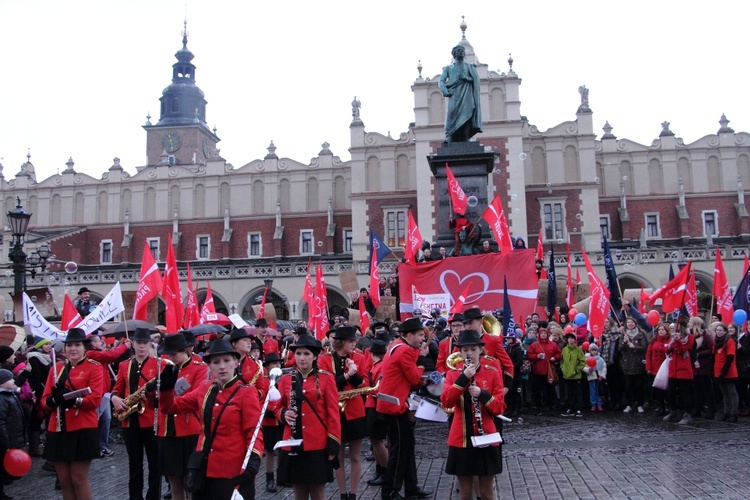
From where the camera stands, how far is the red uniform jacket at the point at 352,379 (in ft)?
24.6

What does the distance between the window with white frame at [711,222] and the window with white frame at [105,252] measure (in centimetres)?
4205

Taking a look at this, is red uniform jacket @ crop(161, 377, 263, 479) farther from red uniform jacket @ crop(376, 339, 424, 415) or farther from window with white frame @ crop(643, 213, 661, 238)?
window with white frame @ crop(643, 213, 661, 238)

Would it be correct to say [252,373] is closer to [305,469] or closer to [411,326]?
[411,326]

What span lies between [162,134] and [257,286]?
4454 cm

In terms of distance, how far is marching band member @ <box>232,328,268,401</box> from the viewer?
24.2 ft

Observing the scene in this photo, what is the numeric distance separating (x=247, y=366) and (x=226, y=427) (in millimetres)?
2983

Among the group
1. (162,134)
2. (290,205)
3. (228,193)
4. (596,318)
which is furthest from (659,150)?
(162,134)

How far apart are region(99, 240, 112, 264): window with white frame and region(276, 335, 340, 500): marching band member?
5050 cm

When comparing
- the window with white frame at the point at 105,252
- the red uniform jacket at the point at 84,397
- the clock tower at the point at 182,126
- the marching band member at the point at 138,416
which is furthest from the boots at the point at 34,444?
the clock tower at the point at 182,126

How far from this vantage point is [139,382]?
7.58 meters

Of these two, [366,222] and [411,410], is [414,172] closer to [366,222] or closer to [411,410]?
[366,222]

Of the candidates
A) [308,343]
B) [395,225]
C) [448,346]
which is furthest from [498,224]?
[395,225]

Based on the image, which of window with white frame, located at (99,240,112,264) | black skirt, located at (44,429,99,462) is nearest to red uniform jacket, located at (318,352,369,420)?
black skirt, located at (44,429,99,462)

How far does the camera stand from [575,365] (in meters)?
14.2
